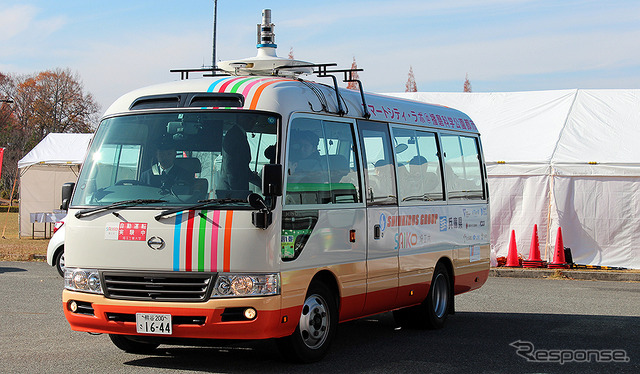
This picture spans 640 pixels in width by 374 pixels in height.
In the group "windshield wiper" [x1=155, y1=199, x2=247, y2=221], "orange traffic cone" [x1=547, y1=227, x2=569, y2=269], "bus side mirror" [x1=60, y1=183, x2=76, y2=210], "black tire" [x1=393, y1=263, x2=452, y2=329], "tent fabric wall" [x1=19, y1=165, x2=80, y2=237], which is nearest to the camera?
"windshield wiper" [x1=155, y1=199, x2=247, y2=221]

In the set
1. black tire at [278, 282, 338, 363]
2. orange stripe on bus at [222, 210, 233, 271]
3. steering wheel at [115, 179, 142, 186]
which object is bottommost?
black tire at [278, 282, 338, 363]

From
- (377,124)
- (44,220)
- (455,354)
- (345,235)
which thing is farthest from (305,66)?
(44,220)

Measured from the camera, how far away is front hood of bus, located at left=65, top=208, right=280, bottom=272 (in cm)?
731

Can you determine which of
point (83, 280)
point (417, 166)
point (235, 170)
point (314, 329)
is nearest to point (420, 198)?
point (417, 166)

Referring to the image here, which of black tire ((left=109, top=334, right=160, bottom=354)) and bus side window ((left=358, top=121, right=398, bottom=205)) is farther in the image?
bus side window ((left=358, top=121, right=398, bottom=205))

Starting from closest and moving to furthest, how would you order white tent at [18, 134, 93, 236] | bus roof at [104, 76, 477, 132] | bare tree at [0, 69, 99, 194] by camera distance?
bus roof at [104, 76, 477, 132] < white tent at [18, 134, 93, 236] < bare tree at [0, 69, 99, 194]

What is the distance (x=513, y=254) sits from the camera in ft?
63.6

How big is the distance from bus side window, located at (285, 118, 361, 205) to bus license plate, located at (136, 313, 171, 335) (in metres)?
1.51

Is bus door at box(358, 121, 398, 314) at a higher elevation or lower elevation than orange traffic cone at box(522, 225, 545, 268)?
higher

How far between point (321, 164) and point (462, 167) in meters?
4.16

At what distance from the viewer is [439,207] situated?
36.6 feet

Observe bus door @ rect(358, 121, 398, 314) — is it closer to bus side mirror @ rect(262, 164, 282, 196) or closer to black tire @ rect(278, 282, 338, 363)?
black tire @ rect(278, 282, 338, 363)

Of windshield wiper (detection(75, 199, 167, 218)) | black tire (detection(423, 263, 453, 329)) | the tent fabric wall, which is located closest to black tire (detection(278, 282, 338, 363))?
windshield wiper (detection(75, 199, 167, 218))

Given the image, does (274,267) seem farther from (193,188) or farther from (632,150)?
(632,150)
